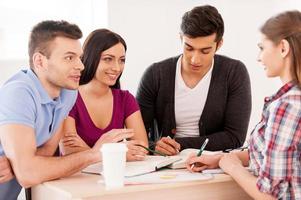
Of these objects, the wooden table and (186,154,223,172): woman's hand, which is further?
(186,154,223,172): woman's hand

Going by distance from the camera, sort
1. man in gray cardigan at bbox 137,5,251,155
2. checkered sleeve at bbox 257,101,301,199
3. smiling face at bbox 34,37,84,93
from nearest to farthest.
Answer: checkered sleeve at bbox 257,101,301,199 → smiling face at bbox 34,37,84,93 → man in gray cardigan at bbox 137,5,251,155

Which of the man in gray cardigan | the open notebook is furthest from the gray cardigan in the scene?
the open notebook

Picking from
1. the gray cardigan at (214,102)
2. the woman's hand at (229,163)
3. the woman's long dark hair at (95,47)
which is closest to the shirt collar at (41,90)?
the woman's long dark hair at (95,47)

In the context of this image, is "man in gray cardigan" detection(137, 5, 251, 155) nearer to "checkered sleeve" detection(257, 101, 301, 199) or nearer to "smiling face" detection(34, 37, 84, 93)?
"smiling face" detection(34, 37, 84, 93)

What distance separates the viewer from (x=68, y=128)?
6.61 ft

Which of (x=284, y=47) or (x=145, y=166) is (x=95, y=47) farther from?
(x=284, y=47)

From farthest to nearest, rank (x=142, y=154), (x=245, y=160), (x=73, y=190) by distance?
(x=142, y=154) → (x=245, y=160) → (x=73, y=190)

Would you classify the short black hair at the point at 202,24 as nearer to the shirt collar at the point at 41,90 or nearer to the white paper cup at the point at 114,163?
the shirt collar at the point at 41,90

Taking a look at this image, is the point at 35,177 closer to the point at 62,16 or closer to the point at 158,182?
the point at 158,182

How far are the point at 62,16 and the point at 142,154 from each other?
150cm

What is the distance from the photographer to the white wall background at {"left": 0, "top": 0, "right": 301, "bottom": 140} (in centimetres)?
286

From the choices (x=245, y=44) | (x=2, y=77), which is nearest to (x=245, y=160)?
(x=2, y=77)

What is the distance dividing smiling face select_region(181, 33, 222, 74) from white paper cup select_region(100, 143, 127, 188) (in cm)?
98

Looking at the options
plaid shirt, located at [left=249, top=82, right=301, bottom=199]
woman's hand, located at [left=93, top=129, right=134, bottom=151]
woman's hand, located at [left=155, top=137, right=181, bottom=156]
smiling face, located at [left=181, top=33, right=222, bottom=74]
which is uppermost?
smiling face, located at [left=181, top=33, right=222, bottom=74]
